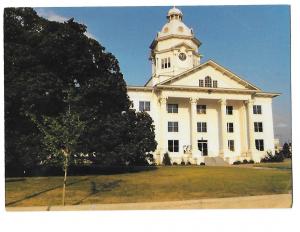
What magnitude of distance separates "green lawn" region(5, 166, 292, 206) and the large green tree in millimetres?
1636

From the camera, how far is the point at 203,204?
1538 cm

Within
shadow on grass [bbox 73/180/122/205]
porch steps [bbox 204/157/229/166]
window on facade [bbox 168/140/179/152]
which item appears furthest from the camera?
window on facade [bbox 168/140/179/152]

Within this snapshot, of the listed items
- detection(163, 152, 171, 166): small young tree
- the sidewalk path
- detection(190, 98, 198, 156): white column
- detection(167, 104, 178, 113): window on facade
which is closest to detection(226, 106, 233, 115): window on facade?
detection(190, 98, 198, 156): white column

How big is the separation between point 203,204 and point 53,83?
10.2 m

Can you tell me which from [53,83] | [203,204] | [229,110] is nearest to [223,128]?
[229,110]

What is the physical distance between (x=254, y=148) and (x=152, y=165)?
949 cm

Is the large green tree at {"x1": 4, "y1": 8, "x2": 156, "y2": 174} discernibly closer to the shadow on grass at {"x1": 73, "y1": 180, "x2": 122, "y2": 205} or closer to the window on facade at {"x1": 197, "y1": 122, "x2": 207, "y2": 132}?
the shadow on grass at {"x1": 73, "y1": 180, "x2": 122, "y2": 205}

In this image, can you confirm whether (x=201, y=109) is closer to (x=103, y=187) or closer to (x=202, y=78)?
(x=202, y=78)

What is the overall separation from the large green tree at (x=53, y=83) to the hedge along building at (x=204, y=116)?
939cm

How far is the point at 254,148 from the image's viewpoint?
32.2 metres

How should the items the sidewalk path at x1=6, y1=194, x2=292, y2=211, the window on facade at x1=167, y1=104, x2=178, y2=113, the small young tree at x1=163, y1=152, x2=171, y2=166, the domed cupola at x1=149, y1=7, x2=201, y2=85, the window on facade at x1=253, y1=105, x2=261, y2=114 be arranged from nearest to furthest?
1. the sidewalk path at x1=6, y1=194, x2=292, y2=211
2. the small young tree at x1=163, y1=152, x2=171, y2=166
3. the window on facade at x1=253, y1=105, x2=261, y2=114
4. the window on facade at x1=167, y1=104, x2=178, y2=113
5. the domed cupola at x1=149, y1=7, x2=201, y2=85

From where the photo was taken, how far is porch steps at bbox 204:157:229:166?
31200mm

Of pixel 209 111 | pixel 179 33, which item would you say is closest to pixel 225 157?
pixel 209 111
